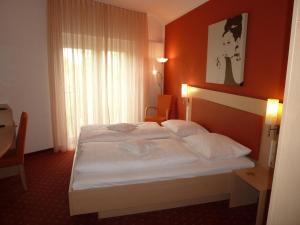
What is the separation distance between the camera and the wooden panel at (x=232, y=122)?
266cm

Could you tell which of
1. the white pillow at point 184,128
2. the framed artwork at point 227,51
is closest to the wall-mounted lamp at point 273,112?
the framed artwork at point 227,51

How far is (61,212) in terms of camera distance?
238cm

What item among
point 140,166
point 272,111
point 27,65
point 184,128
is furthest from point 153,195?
point 27,65

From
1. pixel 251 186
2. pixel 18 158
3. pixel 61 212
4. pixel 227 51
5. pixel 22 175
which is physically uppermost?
pixel 227 51

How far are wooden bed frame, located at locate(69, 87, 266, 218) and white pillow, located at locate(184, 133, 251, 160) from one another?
0.22 metres

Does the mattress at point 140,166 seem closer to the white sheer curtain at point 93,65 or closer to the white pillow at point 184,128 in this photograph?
the white pillow at point 184,128

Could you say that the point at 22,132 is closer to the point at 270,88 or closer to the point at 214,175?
the point at 214,175

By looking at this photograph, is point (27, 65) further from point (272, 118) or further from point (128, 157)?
point (272, 118)

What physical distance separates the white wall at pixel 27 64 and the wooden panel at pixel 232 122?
288cm

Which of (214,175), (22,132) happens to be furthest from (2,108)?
(214,175)

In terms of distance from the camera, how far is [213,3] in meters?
3.36

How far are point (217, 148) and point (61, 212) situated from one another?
1.93m

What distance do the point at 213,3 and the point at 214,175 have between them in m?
2.62

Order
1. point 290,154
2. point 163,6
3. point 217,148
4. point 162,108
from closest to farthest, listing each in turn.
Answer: point 290,154 → point 217,148 → point 163,6 → point 162,108
